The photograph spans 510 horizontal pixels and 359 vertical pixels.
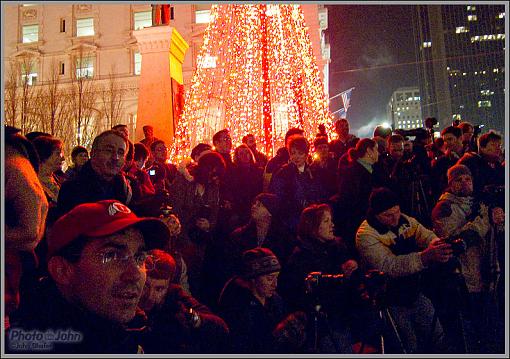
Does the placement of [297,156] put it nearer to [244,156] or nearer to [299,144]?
[299,144]

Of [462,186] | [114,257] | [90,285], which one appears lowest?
[90,285]

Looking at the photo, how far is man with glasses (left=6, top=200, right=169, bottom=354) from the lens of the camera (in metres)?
2.16

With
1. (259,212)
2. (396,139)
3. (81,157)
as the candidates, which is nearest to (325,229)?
(259,212)

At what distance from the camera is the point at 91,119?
118ft

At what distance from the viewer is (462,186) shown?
5199 millimetres

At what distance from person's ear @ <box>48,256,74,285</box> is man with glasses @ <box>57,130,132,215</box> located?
1570mm

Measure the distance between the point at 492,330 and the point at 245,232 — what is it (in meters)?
2.49

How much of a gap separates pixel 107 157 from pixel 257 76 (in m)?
9.20

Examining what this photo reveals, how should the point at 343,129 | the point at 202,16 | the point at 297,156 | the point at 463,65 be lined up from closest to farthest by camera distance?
1. the point at 297,156
2. the point at 343,129
3. the point at 202,16
4. the point at 463,65

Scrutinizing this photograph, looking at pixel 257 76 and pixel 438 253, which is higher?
pixel 257 76

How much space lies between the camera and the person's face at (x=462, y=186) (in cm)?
520

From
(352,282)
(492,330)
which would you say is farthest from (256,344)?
(492,330)

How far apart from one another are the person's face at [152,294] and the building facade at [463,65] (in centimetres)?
10054

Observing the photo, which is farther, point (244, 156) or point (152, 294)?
point (244, 156)
